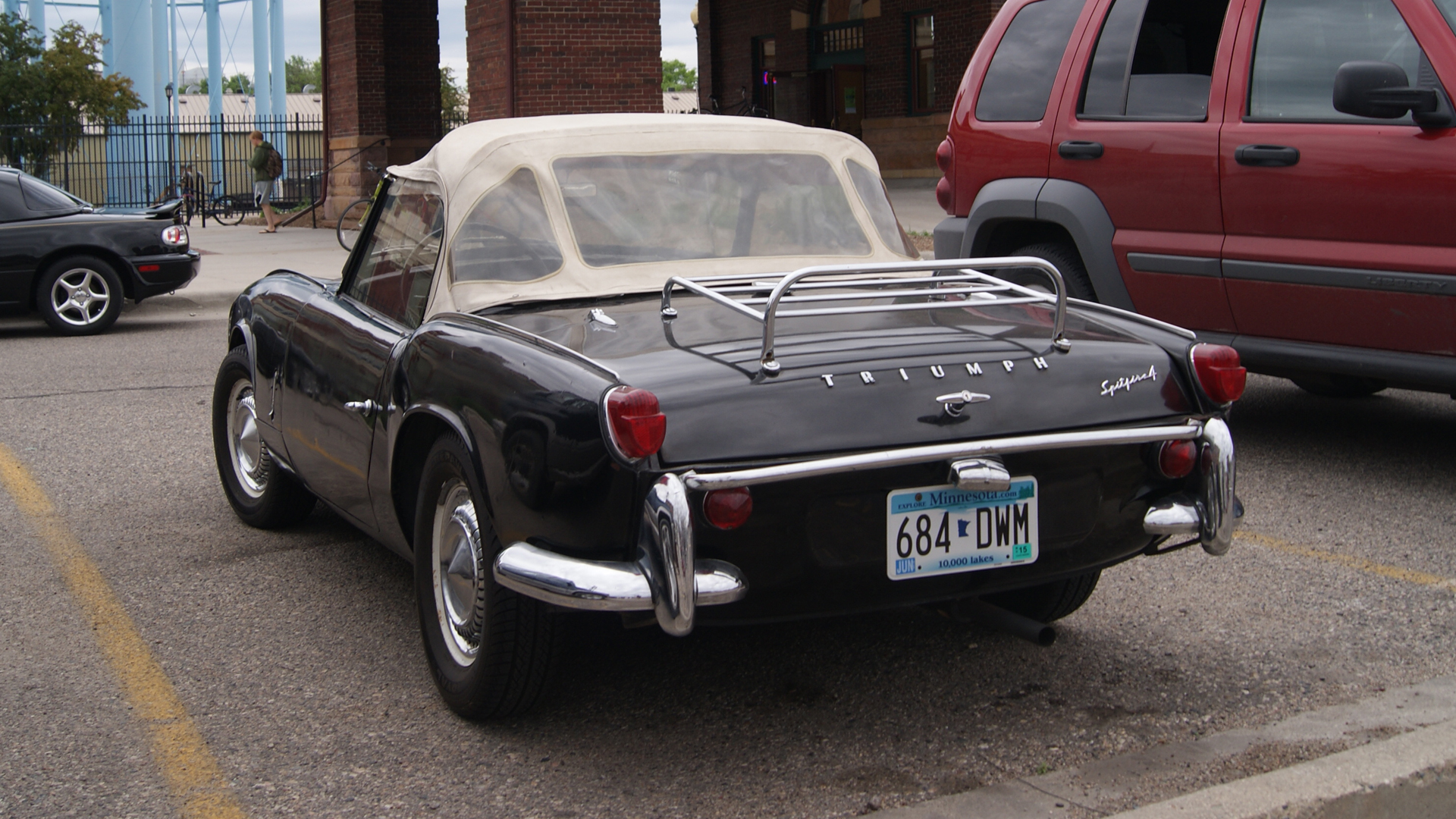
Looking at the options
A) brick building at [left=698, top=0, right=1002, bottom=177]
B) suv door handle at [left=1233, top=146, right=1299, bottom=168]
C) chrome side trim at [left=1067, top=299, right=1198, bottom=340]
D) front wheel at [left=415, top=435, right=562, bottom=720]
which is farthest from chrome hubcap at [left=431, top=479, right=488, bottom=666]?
brick building at [left=698, top=0, right=1002, bottom=177]

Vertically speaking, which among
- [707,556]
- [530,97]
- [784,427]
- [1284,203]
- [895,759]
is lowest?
[895,759]

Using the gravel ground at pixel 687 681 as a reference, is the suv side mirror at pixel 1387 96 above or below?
above

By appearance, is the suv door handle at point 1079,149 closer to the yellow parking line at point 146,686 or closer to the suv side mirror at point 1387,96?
the suv side mirror at point 1387,96

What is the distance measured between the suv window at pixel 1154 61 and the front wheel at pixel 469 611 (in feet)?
13.8

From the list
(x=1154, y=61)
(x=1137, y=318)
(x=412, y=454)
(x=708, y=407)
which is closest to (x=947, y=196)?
(x=1154, y=61)

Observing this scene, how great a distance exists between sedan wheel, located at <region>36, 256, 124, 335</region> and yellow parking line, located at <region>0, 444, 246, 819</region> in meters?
6.76

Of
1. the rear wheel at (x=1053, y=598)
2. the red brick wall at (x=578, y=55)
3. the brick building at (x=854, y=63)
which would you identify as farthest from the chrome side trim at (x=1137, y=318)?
the brick building at (x=854, y=63)

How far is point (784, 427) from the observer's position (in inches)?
116

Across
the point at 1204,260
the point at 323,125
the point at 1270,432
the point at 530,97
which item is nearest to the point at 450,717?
the point at 1204,260

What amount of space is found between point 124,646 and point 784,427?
2.34m

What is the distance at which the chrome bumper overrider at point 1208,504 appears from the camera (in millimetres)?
3359

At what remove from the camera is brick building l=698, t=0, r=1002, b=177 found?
1243 inches

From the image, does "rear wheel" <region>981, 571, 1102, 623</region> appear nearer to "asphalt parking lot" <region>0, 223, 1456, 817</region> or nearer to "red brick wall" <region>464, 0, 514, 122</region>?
"asphalt parking lot" <region>0, 223, 1456, 817</region>

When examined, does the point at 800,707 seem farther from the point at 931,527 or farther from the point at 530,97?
the point at 530,97
